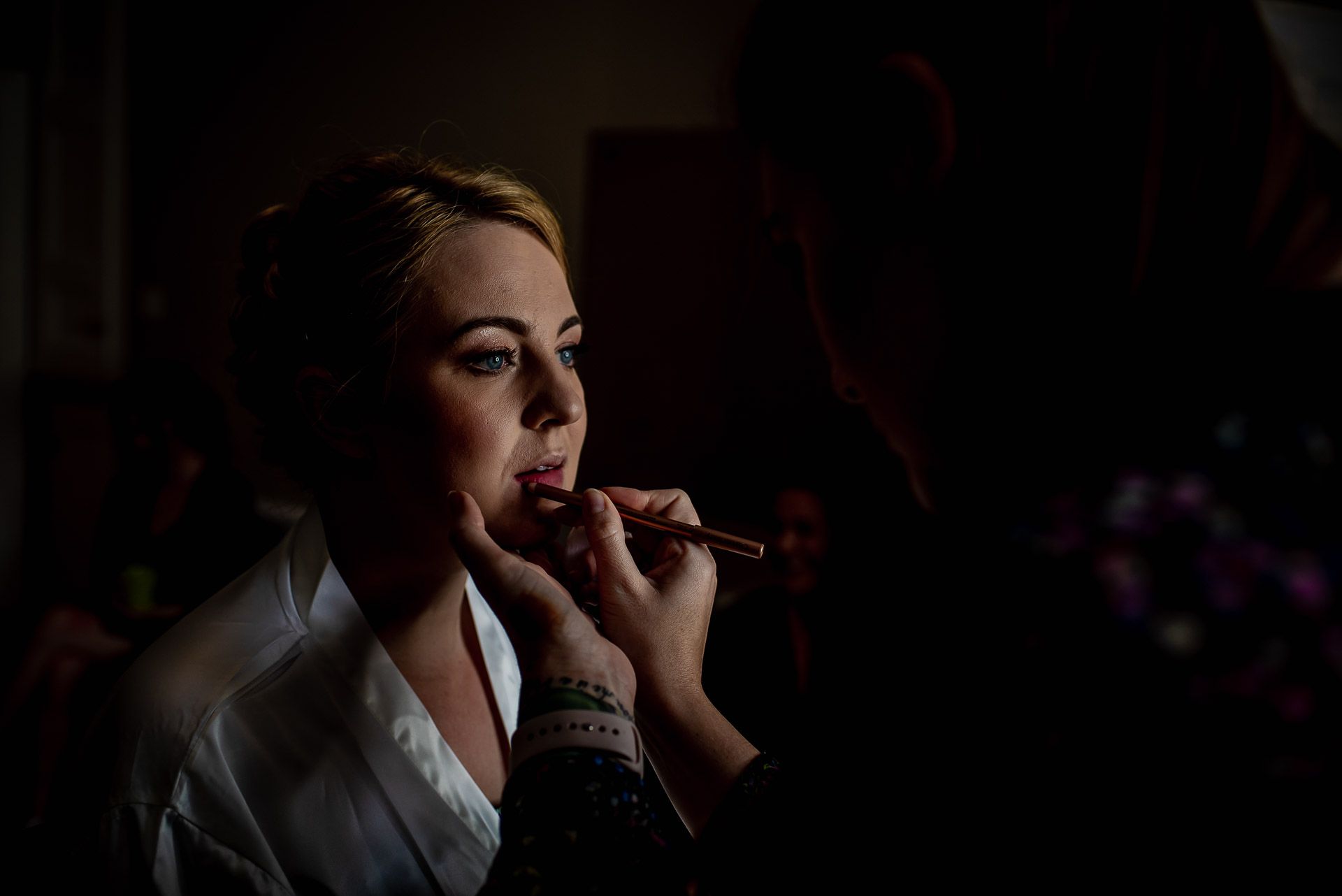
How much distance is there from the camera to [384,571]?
39.7 inches

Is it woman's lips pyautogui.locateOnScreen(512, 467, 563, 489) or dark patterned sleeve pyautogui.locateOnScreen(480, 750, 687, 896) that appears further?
woman's lips pyautogui.locateOnScreen(512, 467, 563, 489)

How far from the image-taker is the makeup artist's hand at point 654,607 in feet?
2.56

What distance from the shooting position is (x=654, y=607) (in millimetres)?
787

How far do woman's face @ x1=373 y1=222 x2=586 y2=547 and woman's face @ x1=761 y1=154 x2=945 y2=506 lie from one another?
0.37 metres

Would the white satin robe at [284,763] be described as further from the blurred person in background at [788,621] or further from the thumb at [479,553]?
the blurred person in background at [788,621]

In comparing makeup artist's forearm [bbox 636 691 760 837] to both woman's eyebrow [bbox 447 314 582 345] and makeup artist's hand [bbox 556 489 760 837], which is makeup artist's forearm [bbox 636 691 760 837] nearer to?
makeup artist's hand [bbox 556 489 760 837]

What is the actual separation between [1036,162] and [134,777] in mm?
864

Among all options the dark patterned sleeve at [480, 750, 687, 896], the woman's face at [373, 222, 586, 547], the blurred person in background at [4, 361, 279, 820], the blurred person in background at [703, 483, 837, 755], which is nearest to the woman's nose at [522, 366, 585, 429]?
the woman's face at [373, 222, 586, 547]

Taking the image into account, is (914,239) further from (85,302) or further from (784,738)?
(85,302)

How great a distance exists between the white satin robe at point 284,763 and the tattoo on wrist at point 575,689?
333mm

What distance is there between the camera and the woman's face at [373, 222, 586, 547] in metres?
0.91

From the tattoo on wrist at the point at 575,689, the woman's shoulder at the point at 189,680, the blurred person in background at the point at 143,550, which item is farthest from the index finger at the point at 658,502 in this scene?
the blurred person in background at the point at 143,550

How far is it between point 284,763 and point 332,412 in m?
0.36

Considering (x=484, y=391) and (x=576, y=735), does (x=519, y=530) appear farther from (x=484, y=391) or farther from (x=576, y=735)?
(x=576, y=735)
